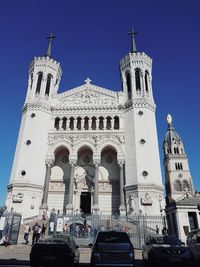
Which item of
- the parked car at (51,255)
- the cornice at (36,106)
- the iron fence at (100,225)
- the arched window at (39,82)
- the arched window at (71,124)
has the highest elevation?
the arched window at (39,82)

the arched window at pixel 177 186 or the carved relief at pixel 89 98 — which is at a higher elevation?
the carved relief at pixel 89 98

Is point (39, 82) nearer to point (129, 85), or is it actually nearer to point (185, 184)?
point (129, 85)

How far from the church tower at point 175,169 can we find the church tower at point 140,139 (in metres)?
31.5

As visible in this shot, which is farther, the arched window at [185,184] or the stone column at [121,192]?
the arched window at [185,184]

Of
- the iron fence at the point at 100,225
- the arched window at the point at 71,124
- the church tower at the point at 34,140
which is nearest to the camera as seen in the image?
the iron fence at the point at 100,225

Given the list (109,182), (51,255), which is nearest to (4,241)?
(51,255)

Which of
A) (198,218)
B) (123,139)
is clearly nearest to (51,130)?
(123,139)

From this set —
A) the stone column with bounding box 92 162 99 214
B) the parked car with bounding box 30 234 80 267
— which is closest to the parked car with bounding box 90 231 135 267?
the parked car with bounding box 30 234 80 267

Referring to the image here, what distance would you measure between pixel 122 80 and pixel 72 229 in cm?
2344

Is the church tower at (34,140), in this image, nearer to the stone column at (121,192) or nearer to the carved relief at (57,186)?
the carved relief at (57,186)

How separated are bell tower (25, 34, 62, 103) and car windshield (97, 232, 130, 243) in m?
27.8

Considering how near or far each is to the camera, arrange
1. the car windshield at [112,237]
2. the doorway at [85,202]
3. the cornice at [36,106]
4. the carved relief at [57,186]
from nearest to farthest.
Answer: the car windshield at [112,237]
the doorway at [85,202]
the carved relief at [57,186]
the cornice at [36,106]

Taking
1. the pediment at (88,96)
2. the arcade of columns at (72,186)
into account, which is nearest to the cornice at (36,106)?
the pediment at (88,96)

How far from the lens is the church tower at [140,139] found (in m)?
27.3
